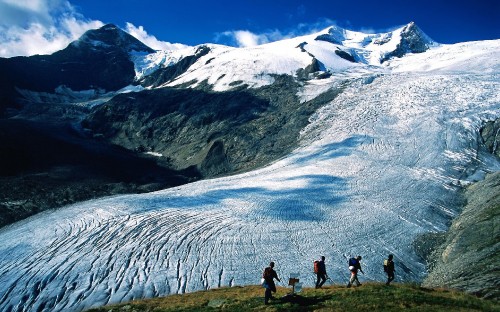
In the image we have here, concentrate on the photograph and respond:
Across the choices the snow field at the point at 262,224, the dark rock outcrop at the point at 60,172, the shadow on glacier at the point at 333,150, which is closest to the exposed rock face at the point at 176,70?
the dark rock outcrop at the point at 60,172

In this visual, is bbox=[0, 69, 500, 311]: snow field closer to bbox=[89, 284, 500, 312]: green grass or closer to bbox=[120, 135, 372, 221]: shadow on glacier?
bbox=[120, 135, 372, 221]: shadow on glacier

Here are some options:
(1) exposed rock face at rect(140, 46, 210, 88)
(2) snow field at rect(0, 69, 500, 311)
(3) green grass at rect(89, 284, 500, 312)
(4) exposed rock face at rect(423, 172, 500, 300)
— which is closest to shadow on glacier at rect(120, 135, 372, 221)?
(2) snow field at rect(0, 69, 500, 311)

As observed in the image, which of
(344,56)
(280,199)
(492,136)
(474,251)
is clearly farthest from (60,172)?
(344,56)

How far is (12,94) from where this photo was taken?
157 meters

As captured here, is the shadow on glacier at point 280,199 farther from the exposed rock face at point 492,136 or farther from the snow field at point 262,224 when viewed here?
the exposed rock face at point 492,136

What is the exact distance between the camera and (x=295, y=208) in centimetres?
4688

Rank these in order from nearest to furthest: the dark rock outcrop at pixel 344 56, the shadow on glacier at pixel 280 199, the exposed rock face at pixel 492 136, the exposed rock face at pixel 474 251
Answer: the exposed rock face at pixel 474 251 < the shadow on glacier at pixel 280 199 < the exposed rock face at pixel 492 136 < the dark rock outcrop at pixel 344 56

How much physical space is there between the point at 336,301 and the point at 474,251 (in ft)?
62.6

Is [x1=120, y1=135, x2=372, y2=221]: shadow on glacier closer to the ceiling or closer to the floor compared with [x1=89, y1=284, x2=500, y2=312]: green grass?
closer to the ceiling

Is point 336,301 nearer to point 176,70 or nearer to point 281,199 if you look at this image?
point 281,199

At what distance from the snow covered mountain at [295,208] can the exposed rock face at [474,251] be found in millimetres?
2240

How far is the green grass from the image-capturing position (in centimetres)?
1986

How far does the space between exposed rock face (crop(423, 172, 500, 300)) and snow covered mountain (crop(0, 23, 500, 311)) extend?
7.35ft

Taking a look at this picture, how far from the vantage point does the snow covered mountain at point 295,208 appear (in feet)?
107
